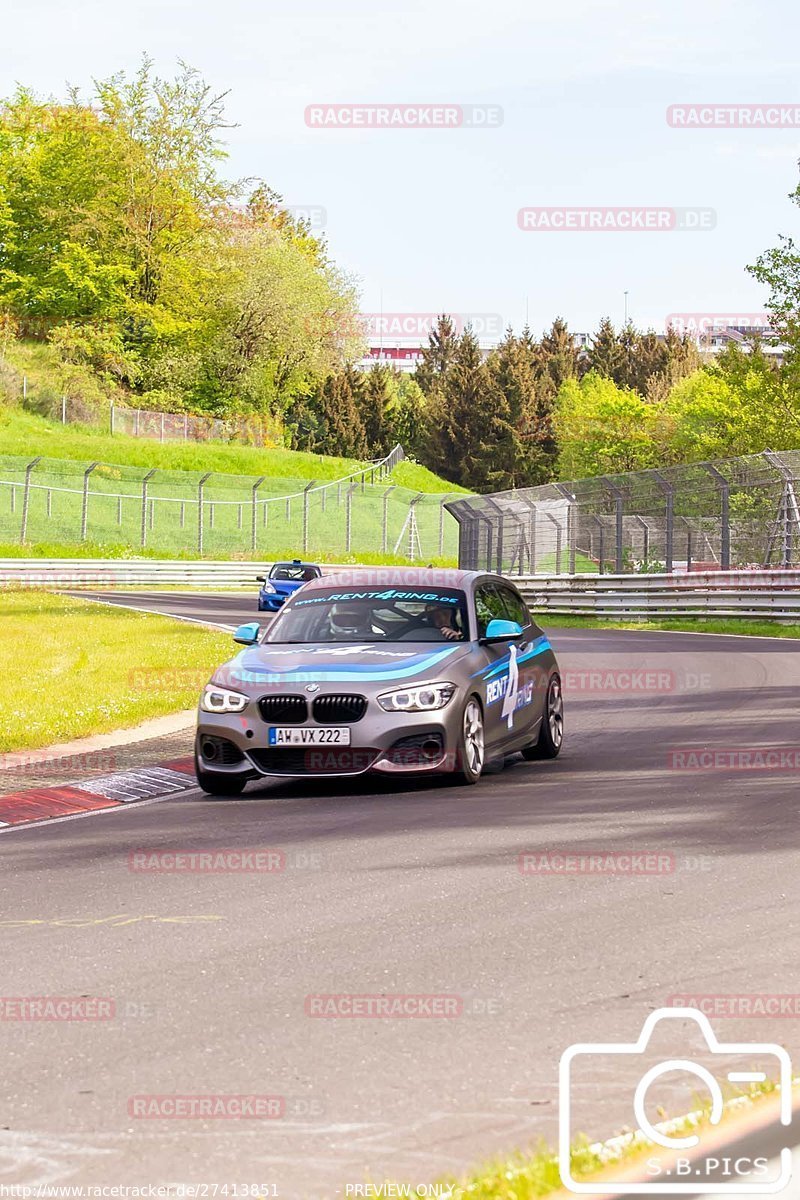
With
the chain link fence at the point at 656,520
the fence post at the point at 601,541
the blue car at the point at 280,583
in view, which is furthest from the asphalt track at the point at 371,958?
the blue car at the point at 280,583

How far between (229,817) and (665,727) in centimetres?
568

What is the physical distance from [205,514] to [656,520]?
1272 inches

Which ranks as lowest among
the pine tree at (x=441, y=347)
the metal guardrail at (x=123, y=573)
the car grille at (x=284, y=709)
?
the metal guardrail at (x=123, y=573)

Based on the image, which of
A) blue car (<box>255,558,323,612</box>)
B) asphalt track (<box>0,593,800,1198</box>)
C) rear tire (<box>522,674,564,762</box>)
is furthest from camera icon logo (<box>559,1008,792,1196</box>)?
blue car (<box>255,558,323,612</box>)

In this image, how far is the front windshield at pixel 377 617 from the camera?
39.9ft

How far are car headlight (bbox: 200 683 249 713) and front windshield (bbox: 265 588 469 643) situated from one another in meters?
1.02

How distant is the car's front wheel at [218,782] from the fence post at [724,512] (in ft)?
76.4

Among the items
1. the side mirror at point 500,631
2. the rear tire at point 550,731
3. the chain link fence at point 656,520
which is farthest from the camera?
the chain link fence at point 656,520

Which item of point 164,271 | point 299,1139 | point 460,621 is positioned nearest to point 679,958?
point 299,1139

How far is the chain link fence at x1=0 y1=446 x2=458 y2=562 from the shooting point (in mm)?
60812

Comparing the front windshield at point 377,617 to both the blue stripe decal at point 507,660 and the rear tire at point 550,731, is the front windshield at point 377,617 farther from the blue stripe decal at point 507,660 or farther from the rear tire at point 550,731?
the rear tire at point 550,731

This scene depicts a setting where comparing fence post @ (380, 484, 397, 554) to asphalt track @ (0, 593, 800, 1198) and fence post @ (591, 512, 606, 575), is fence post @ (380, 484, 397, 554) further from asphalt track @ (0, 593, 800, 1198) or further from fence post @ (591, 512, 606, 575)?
asphalt track @ (0, 593, 800, 1198)

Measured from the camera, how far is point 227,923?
23.0ft

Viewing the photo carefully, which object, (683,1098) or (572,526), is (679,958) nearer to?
(683,1098)
